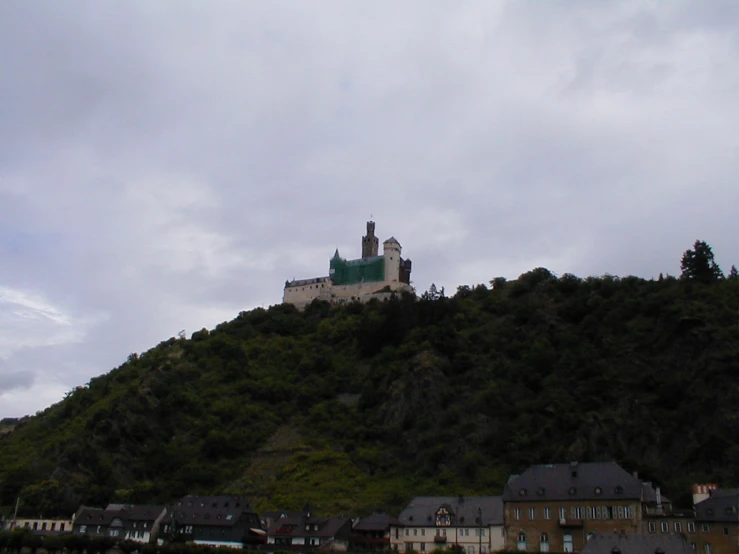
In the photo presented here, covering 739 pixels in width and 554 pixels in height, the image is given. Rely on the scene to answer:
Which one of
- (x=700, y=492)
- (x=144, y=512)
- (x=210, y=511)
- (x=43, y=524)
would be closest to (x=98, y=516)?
(x=144, y=512)

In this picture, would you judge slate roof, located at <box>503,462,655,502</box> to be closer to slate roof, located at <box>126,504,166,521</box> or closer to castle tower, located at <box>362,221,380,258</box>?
slate roof, located at <box>126,504,166,521</box>

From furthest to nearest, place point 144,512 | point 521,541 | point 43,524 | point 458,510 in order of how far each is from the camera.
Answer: point 43,524 < point 144,512 < point 458,510 < point 521,541

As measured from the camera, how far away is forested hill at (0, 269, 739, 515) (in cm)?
7500

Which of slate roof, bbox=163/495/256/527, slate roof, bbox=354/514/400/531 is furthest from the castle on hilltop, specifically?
slate roof, bbox=354/514/400/531

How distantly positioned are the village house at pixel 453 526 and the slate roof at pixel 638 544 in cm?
1222

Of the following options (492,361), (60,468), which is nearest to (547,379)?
(492,361)

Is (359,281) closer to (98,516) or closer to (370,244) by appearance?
(370,244)

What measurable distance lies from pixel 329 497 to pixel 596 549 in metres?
34.9

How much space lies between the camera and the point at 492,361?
9412 cm

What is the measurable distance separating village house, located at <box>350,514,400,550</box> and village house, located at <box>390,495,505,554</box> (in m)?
0.51

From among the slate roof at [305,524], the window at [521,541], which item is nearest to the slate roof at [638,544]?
the window at [521,541]

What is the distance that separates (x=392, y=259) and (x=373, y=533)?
75963mm

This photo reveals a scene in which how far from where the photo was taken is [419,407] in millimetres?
90375

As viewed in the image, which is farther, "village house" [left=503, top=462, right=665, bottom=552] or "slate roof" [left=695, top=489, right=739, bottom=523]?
"village house" [left=503, top=462, right=665, bottom=552]
